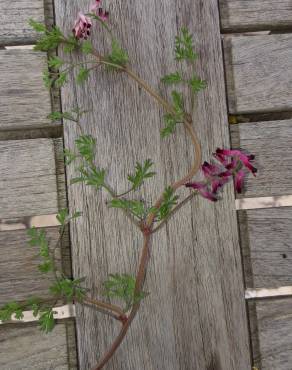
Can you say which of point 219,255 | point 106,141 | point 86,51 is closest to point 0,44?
point 86,51

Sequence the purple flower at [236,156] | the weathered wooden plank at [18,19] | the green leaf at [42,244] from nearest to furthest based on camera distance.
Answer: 1. the green leaf at [42,244]
2. the purple flower at [236,156]
3. the weathered wooden plank at [18,19]

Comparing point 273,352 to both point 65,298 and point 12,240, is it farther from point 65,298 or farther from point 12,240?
point 12,240

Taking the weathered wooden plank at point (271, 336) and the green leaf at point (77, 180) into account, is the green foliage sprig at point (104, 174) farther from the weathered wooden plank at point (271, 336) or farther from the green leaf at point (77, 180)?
the weathered wooden plank at point (271, 336)

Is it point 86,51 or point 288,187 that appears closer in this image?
point 86,51

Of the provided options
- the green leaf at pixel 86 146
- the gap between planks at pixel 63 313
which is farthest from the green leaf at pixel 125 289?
the green leaf at pixel 86 146

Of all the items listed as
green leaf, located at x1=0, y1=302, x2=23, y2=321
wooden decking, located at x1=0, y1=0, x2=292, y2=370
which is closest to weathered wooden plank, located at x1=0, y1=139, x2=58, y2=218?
wooden decking, located at x1=0, y1=0, x2=292, y2=370

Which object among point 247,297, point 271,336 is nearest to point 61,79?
point 247,297

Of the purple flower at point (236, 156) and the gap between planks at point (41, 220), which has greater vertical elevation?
the purple flower at point (236, 156)
